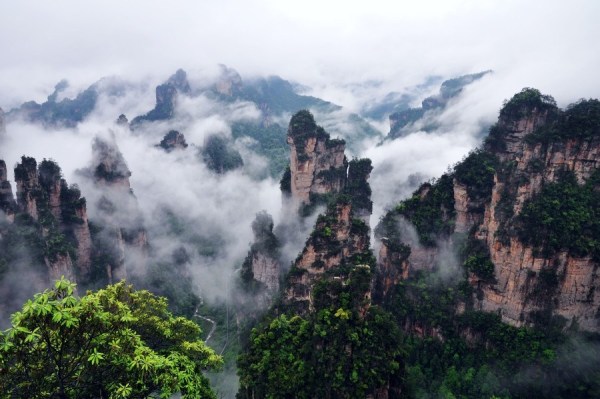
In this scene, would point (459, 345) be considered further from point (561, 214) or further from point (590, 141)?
point (590, 141)

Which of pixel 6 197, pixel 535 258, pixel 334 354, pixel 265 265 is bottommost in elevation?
pixel 265 265

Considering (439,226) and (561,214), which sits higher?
(561,214)

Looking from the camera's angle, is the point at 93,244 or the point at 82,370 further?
the point at 93,244

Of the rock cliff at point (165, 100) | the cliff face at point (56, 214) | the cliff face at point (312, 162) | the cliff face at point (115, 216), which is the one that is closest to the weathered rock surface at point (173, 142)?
the rock cliff at point (165, 100)

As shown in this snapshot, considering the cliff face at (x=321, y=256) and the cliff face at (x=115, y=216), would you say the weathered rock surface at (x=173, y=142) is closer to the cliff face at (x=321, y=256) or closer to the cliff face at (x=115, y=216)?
the cliff face at (x=115, y=216)

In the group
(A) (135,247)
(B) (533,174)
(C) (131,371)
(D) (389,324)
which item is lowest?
(A) (135,247)

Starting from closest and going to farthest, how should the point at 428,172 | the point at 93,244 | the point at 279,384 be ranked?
1. the point at 279,384
2. the point at 93,244
3. the point at 428,172

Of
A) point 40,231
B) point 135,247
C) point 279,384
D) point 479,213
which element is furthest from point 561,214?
point 135,247

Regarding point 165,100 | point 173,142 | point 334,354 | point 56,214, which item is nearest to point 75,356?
point 334,354

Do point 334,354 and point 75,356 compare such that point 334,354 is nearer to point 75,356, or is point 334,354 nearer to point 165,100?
point 75,356
